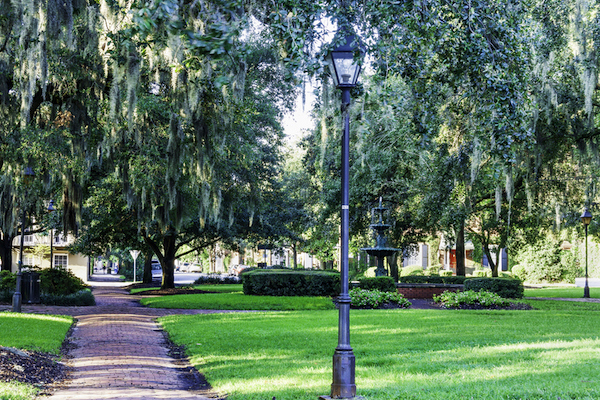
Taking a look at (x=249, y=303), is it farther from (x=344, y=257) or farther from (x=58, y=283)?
(x=344, y=257)

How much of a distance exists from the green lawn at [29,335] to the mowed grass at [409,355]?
2.27m

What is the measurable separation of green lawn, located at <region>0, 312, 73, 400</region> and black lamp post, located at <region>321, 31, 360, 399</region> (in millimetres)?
3460

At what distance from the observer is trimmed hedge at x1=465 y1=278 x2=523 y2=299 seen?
877 inches

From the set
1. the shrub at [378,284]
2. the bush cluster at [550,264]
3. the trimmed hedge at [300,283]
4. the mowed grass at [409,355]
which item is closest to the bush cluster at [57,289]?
the trimmed hedge at [300,283]

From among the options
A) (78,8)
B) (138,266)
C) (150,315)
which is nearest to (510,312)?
(150,315)

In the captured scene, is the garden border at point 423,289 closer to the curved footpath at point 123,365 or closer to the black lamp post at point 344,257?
the curved footpath at point 123,365

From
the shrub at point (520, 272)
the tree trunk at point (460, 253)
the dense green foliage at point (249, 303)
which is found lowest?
the shrub at point (520, 272)

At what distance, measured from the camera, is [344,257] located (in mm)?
7090

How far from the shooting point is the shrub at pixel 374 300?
1917 cm

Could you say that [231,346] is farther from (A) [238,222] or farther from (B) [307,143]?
(B) [307,143]

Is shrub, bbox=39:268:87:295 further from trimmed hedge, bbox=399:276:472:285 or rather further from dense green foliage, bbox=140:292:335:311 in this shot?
trimmed hedge, bbox=399:276:472:285

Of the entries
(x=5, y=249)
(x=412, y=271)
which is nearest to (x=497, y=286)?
(x=412, y=271)

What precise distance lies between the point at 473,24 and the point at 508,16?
660 mm

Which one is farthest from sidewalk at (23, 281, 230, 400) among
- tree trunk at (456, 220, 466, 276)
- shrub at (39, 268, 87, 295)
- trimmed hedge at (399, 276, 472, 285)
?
tree trunk at (456, 220, 466, 276)
